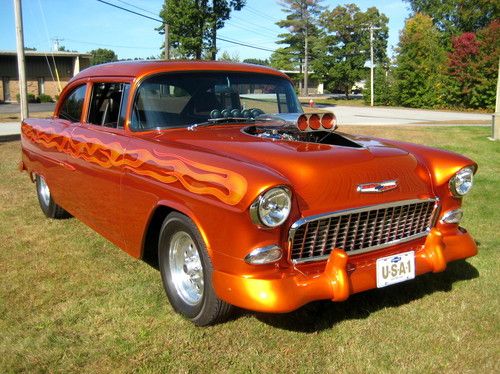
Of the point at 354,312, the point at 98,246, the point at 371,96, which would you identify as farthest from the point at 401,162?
the point at 371,96

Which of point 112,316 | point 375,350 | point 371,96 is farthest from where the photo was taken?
point 371,96

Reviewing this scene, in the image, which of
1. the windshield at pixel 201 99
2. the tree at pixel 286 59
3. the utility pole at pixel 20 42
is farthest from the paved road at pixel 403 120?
the tree at pixel 286 59

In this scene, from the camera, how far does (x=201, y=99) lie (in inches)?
155

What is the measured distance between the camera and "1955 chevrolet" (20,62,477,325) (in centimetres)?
268

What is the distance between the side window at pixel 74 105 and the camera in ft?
15.2

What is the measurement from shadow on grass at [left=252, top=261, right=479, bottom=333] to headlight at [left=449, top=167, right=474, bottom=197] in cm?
76

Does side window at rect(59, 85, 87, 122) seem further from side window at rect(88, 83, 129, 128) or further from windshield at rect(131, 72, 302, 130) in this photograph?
windshield at rect(131, 72, 302, 130)

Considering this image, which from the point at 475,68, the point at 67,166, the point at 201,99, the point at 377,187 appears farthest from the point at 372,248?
the point at 475,68

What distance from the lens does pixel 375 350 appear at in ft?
9.37

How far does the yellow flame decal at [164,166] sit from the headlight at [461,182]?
5.23 ft

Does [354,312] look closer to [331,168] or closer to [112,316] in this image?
[331,168]

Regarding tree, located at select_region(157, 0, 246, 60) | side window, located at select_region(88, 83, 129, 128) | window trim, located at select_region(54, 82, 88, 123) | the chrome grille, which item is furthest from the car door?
tree, located at select_region(157, 0, 246, 60)

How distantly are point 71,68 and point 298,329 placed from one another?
45852 mm

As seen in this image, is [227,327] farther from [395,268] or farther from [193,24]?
[193,24]
